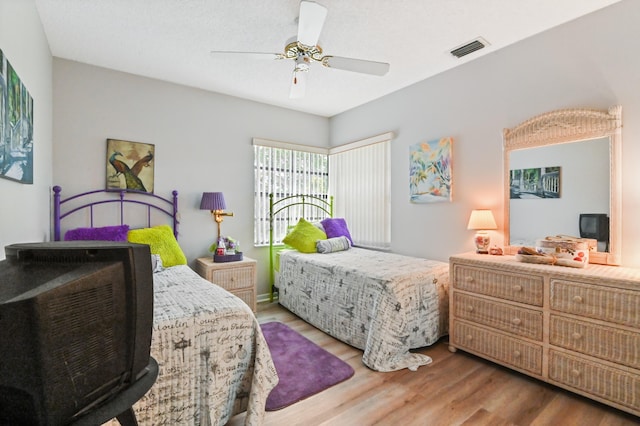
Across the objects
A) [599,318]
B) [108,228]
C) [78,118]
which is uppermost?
[78,118]

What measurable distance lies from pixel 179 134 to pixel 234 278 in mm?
1659

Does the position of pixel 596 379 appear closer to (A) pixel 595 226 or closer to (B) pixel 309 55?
(A) pixel 595 226

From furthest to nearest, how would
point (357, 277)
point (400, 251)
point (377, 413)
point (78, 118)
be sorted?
1. point (400, 251)
2. point (78, 118)
3. point (357, 277)
4. point (377, 413)

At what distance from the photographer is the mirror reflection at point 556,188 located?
219 cm

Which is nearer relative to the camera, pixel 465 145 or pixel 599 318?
pixel 599 318

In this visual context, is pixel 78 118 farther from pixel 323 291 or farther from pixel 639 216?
pixel 639 216

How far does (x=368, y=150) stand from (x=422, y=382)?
273cm

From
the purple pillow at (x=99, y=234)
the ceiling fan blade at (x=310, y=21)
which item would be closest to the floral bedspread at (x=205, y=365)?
the purple pillow at (x=99, y=234)

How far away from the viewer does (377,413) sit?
1.78m

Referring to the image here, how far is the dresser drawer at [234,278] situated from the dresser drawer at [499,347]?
199 centimetres

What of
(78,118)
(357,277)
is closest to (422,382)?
(357,277)

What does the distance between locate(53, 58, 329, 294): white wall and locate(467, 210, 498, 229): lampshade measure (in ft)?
7.99

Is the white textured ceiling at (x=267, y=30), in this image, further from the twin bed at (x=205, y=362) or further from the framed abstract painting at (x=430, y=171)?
the twin bed at (x=205, y=362)

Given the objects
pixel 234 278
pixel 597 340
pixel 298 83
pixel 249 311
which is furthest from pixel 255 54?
pixel 597 340
